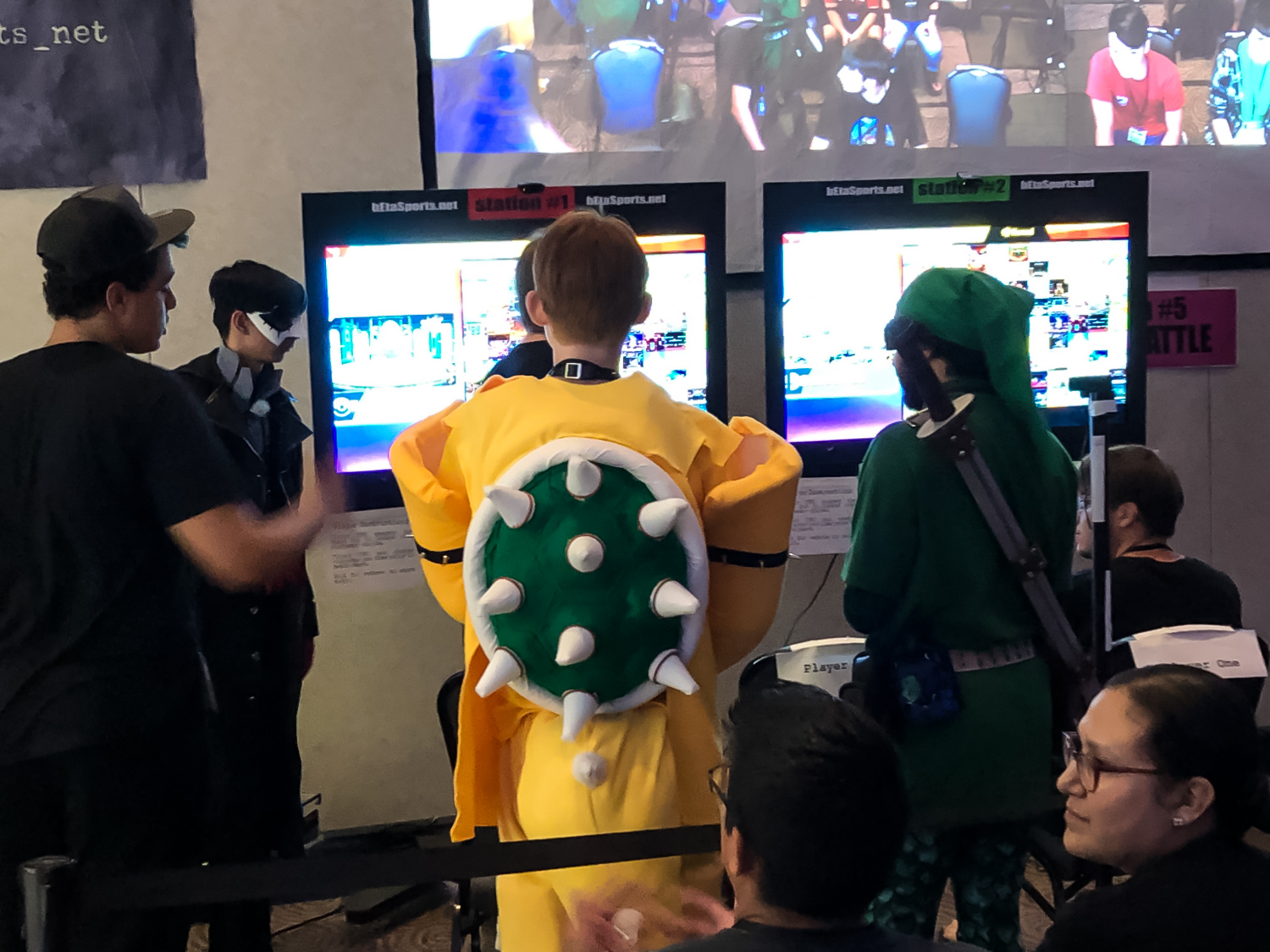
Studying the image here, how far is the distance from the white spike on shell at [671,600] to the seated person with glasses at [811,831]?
35cm

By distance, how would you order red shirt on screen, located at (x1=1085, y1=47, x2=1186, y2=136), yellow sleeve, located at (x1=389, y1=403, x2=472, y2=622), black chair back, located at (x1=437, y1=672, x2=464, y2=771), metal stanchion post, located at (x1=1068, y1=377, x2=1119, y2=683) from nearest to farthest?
yellow sleeve, located at (x1=389, y1=403, x2=472, y2=622) → metal stanchion post, located at (x1=1068, y1=377, x2=1119, y2=683) → black chair back, located at (x1=437, y1=672, x2=464, y2=771) → red shirt on screen, located at (x1=1085, y1=47, x2=1186, y2=136)

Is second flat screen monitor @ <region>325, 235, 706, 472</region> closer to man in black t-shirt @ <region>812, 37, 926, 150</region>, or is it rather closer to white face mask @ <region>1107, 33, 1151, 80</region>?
man in black t-shirt @ <region>812, 37, 926, 150</region>

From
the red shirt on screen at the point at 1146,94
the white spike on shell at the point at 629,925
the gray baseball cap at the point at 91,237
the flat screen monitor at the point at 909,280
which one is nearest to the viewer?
the white spike on shell at the point at 629,925

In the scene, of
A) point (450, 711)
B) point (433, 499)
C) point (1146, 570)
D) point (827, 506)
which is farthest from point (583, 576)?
point (827, 506)

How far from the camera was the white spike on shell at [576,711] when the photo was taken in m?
1.38

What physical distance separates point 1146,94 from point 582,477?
2.82 metres

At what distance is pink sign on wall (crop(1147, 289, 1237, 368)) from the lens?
135 inches

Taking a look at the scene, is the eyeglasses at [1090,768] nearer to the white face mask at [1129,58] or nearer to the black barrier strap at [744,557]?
the black barrier strap at [744,557]

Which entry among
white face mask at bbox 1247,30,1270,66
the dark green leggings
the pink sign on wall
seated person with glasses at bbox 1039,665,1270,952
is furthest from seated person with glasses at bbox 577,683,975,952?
white face mask at bbox 1247,30,1270,66

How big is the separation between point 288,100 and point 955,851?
8.40ft

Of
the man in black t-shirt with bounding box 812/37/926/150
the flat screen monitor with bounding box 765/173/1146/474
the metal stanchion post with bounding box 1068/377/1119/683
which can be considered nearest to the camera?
the metal stanchion post with bounding box 1068/377/1119/683

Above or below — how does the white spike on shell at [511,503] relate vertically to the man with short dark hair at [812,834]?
above

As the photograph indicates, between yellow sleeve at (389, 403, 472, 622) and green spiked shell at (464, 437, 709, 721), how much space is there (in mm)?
83

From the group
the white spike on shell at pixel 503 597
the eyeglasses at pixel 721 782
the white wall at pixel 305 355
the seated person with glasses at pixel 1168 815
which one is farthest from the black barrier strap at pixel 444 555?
the white wall at pixel 305 355
